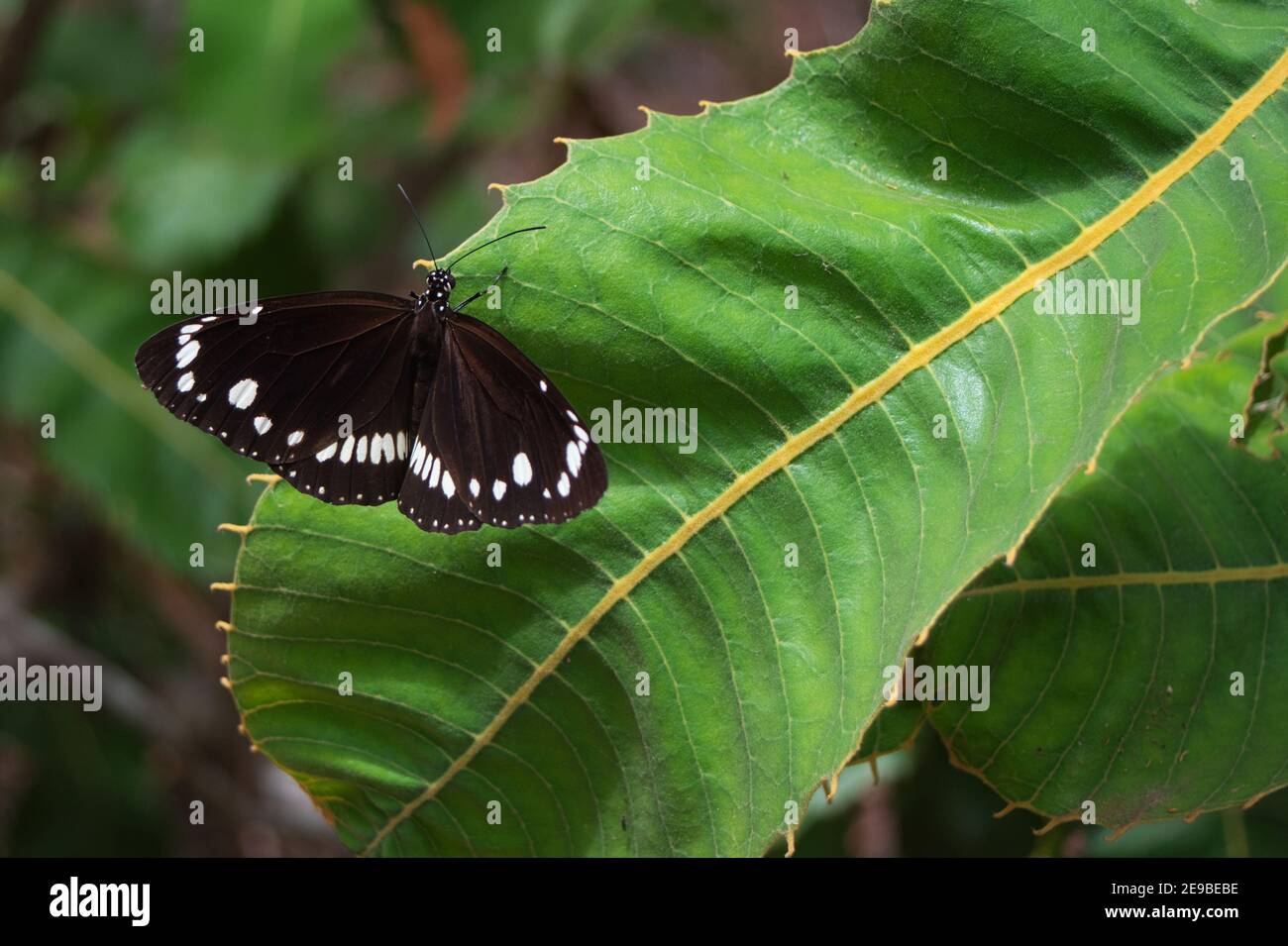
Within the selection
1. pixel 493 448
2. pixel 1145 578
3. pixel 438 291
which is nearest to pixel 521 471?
pixel 493 448

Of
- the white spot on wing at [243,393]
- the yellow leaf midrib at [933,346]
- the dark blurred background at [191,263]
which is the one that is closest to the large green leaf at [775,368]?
the yellow leaf midrib at [933,346]

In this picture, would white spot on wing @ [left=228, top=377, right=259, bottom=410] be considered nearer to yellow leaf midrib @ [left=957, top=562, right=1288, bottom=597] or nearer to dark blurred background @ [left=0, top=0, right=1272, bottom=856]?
yellow leaf midrib @ [left=957, top=562, right=1288, bottom=597]

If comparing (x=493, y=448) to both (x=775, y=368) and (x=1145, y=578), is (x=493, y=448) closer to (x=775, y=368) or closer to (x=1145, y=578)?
(x=775, y=368)

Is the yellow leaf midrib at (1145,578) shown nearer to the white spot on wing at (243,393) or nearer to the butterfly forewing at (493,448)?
the butterfly forewing at (493,448)

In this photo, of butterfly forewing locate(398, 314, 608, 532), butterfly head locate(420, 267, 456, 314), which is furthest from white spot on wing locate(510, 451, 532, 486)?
butterfly head locate(420, 267, 456, 314)

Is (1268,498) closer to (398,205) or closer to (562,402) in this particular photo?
(562,402)

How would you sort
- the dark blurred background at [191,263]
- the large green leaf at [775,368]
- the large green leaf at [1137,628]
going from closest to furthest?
1. the large green leaf at [775,368]
2. the large green leaf at [1137,628]
3. the dark blurred background at [191,263]
